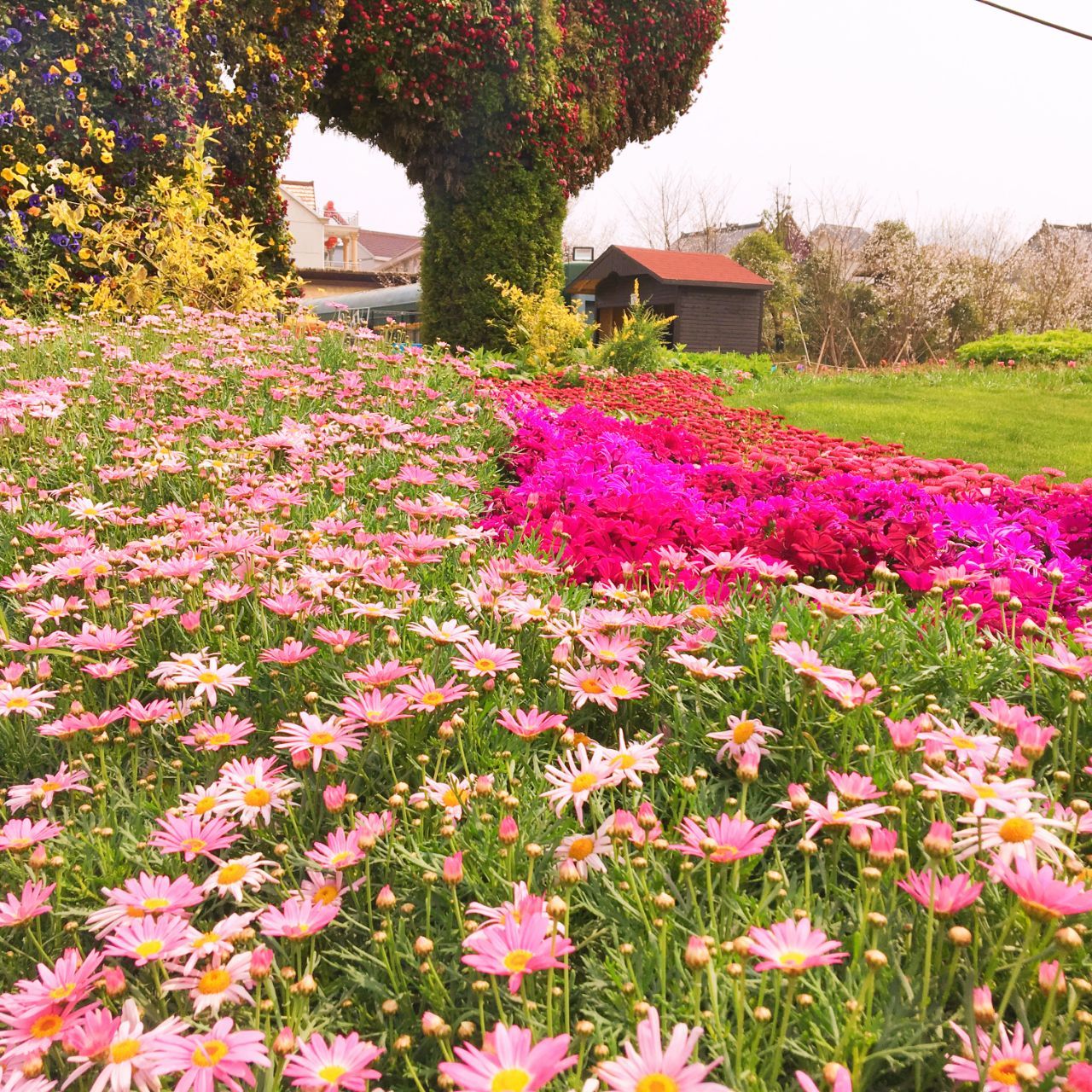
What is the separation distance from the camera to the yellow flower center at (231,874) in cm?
107

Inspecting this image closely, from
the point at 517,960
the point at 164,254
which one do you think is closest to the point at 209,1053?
the point at 517,960

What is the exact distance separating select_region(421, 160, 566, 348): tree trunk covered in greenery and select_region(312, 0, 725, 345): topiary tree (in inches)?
0.7

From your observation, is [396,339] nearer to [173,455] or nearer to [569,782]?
[173,455]

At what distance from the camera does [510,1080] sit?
0.69 m

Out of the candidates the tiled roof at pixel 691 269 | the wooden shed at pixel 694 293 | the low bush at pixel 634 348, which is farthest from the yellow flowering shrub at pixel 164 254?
the tiled roof at pixel 691 269

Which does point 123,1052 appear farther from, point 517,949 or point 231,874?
point 517,949

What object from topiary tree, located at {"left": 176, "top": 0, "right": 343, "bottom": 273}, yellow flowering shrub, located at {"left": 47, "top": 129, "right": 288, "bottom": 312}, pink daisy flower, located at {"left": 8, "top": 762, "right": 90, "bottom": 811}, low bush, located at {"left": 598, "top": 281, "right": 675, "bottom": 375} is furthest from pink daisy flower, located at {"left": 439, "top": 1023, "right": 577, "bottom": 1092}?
low bush, located at {"left": 598, "top": 281, "right": 675, "bottom": 375}

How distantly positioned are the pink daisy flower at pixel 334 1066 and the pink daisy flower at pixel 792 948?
1.31ft

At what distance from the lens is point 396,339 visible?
27.8ft

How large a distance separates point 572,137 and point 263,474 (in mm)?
11382

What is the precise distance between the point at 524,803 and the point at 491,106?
1236cm

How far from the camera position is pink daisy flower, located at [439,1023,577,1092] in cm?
67

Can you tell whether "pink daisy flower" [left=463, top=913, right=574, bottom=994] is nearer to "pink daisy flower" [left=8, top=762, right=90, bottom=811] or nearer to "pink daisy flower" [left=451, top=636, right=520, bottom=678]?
"pink daisy flower" [left=451, top=636, right=520, bottom=678]

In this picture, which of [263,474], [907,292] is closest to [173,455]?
[263,474]
